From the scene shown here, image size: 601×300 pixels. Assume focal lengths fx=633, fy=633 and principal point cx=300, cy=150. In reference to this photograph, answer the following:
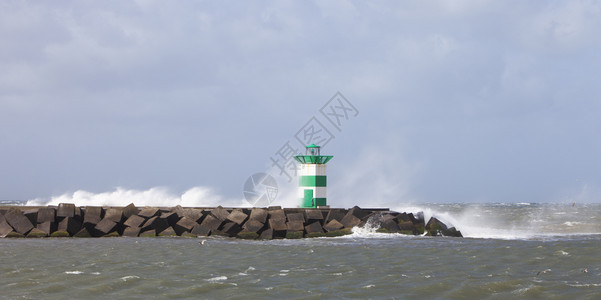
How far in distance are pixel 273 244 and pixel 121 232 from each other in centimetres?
439

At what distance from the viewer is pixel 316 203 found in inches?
719

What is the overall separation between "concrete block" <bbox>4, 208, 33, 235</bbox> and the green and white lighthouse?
7.39 metres

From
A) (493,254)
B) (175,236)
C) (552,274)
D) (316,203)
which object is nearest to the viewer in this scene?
(552,274)

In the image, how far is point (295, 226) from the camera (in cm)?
1677

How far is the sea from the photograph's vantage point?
8.33 metres

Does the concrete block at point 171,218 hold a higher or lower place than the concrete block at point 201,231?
higher

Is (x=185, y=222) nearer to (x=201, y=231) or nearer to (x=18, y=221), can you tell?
(x=201, y=231)

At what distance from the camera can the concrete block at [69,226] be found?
16.0 metres

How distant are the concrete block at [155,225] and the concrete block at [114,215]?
726 mm

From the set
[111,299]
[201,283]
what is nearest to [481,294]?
[201,283]

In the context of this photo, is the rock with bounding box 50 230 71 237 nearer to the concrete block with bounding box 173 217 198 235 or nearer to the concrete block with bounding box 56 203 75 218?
the concrete block with bounding box 56 203 75 218

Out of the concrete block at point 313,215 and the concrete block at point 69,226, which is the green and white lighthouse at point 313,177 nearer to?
the concrete block at point 313,215

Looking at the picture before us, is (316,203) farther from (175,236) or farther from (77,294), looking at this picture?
(77,294)

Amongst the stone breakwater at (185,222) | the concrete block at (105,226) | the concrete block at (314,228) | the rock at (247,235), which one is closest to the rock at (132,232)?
the stone breakwater at (185,222)
